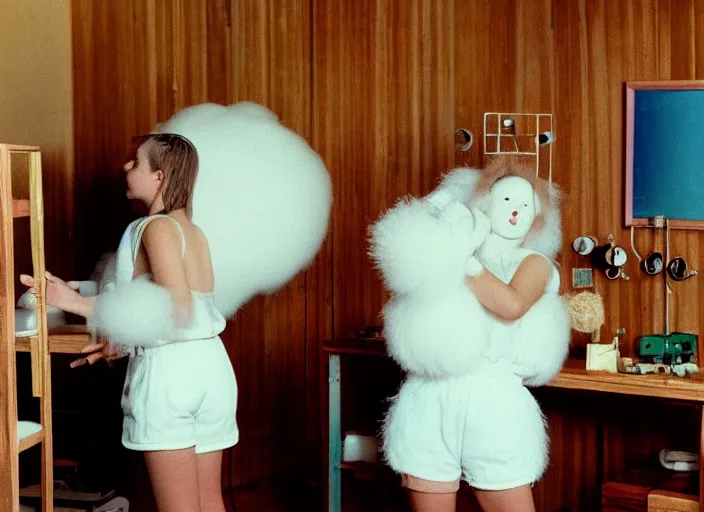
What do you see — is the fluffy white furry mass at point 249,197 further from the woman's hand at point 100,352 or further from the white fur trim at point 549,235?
the white fur trim at point 549,235

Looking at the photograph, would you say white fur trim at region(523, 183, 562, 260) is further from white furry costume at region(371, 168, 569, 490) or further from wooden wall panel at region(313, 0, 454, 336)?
wooden wall panel at region(313, 0, 454, 336)

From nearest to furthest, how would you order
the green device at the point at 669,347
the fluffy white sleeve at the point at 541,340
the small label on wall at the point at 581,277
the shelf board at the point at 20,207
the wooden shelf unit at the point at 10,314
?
the wooden shelf unit at the point at 10,314 → the shelf board at the point at 20,207 → the fluffy white sleeve at the point at 541,340 → the green device at the point at 669,347 → the small label on wall at the point at 581,277

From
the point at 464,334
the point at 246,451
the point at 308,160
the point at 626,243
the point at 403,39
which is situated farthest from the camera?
the point at 246,451

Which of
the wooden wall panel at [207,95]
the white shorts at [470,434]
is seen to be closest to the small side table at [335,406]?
the wooden wall panel at [207,95]

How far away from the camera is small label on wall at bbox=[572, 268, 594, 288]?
133 inches

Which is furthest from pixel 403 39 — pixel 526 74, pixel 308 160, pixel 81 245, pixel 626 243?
pixel 81 245

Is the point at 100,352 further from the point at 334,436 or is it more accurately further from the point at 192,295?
the point at 334,436

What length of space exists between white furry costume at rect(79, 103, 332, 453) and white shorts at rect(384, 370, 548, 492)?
0.50 m

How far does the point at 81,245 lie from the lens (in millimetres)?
3934

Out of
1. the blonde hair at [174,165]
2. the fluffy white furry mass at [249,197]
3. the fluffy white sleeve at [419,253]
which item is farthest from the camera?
the fluffy white furry mass at [249,197]

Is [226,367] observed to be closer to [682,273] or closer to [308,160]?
[308,160]

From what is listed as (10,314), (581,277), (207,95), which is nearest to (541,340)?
(581,277)

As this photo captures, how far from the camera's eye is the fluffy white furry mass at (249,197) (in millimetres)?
2986

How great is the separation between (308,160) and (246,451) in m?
1.46
